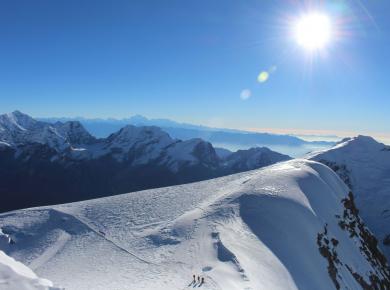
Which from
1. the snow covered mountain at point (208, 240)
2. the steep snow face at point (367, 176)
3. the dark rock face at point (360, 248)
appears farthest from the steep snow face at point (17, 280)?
the steep snow face at point (367, 176)

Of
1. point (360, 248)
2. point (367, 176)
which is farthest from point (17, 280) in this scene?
point (367, 176)

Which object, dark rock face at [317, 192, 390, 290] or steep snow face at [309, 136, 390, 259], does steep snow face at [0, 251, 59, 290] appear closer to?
dark rock face at [317, 192, 390, 290]

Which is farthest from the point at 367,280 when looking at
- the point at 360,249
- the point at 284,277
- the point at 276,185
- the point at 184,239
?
the point at 184,239

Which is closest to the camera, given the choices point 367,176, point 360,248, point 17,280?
point 17,280

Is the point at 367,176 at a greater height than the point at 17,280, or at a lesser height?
lesser

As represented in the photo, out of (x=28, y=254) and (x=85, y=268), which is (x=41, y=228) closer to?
(x=28, y=254)

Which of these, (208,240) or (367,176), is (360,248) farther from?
(367,176)

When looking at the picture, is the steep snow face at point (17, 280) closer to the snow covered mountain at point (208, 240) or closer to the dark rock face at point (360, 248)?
the snow covered mountain at point (208, 240)
